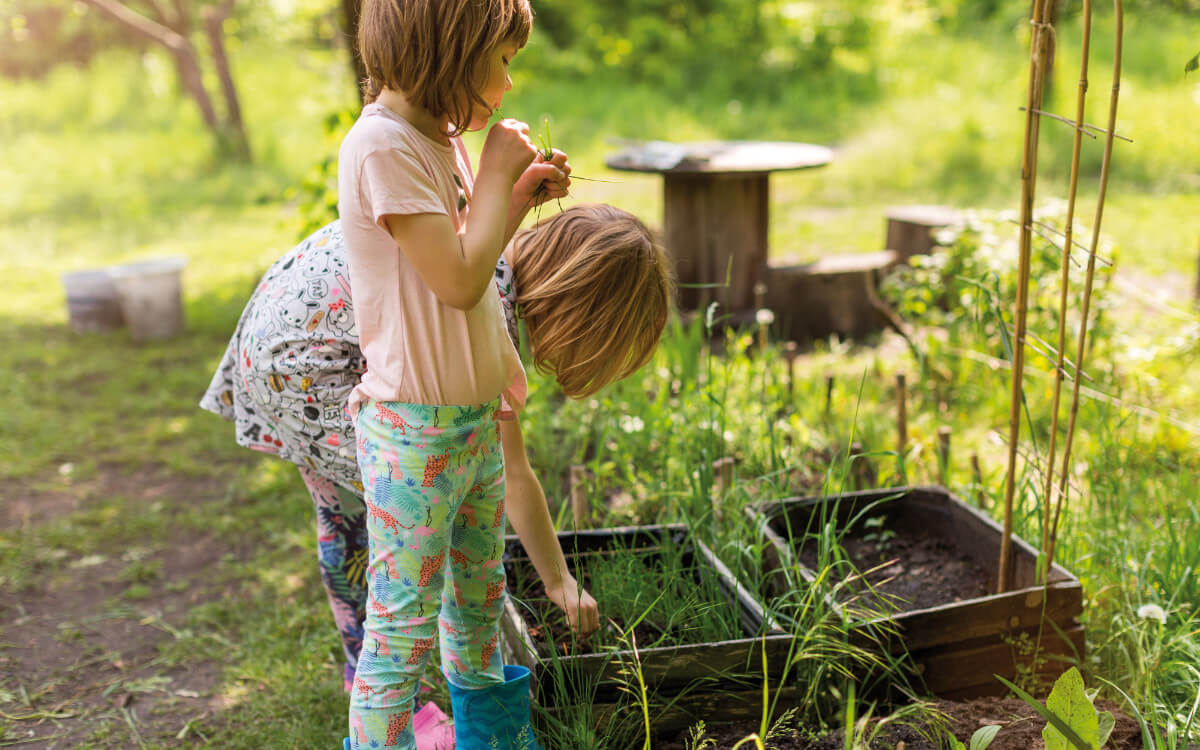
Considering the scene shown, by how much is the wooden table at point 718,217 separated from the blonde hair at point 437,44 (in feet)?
10.0

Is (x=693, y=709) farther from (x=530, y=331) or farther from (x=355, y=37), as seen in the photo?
(x=355, y=37)

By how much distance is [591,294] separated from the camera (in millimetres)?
1696

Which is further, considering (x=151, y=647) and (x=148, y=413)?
(x=148, y=413)

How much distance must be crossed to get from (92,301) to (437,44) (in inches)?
175

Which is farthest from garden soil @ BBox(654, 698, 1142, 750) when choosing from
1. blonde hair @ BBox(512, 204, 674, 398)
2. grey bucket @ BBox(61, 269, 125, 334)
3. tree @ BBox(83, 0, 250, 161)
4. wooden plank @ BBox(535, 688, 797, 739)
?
tree @ BBox(83, 0, 250, 161)

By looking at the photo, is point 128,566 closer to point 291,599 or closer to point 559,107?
point 291,599

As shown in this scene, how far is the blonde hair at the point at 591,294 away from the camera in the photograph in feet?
5.58

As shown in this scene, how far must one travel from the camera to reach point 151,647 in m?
2.45

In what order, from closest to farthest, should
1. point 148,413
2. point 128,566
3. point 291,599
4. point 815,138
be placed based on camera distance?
1. point 291,599
2. point 128,566
3. point 148,413
4. point 815,138

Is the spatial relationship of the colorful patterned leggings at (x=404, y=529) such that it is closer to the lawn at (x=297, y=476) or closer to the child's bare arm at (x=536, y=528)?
the child's bare arm at (x=536, y=528)

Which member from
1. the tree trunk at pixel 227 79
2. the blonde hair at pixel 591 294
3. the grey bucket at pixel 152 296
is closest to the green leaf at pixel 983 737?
the blonde hair at pixel 591 294

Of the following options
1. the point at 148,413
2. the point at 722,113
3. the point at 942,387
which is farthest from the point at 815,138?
the point at 148,413

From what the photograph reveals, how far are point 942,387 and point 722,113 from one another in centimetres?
631

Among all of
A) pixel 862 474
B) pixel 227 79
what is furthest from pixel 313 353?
pixel 227 79
